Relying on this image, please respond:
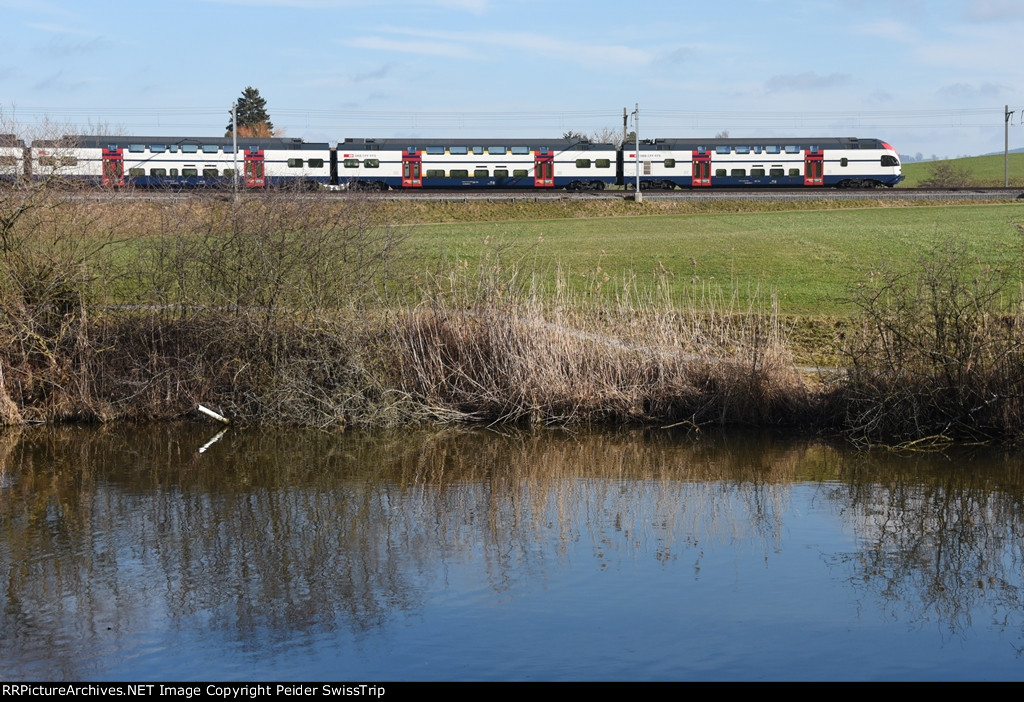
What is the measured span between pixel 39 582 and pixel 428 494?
15.6 ft

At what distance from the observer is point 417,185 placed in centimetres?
5575

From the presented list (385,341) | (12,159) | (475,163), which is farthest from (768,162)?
(12,159)

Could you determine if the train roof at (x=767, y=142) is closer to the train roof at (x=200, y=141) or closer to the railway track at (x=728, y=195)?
the railway track at (x=728, y=195)

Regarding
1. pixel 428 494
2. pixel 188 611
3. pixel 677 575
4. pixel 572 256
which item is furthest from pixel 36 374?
pixel 572 256

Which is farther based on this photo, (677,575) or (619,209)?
(619,209)

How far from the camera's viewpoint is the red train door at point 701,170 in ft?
187

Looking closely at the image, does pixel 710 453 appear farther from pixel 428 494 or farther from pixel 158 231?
pixel 158 231

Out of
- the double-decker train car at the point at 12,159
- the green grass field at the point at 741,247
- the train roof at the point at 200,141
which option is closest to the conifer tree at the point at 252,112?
the train roof at the point at 200,141

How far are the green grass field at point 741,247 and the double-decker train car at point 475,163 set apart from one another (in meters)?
11.2

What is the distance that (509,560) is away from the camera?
1091 cm

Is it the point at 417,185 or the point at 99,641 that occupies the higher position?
the point at 417,185

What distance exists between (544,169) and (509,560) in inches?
1850

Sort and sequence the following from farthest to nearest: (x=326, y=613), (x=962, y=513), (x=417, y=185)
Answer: (x=417, y=185)
(x=962, y=513)
(x=326, y=613)

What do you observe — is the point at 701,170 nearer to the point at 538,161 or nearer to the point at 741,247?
the point at 538,161
